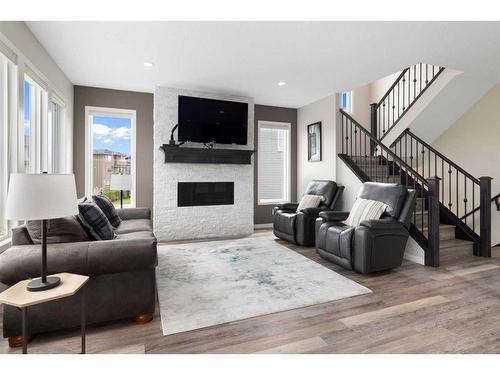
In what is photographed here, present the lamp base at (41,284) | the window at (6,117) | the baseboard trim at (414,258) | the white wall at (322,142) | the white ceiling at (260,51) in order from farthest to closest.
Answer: the white wall at (322,142) → the baseboard trim at (414,258) → the white ceiling at (260,51) → the window at (6,117) → the lamp base at (41,284)

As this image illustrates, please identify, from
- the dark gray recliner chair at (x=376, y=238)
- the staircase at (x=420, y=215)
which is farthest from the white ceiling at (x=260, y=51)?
the dark gray recliner chair at (x=376, y=238)

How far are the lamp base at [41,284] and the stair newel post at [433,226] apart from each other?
386cm

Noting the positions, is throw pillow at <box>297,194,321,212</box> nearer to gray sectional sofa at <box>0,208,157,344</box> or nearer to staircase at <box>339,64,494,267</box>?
staircase at <box>339,64,494,267</box>

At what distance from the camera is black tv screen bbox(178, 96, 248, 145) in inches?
197

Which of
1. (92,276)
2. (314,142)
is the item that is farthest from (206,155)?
(92,276)

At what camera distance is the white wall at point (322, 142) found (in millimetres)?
5352

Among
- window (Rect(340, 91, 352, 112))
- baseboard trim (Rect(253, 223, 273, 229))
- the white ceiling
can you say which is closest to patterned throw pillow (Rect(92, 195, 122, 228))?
the white ceiling

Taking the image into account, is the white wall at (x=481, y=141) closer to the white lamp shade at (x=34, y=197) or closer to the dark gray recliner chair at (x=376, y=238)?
the dark gray recliner chair at (x=376, y=238)

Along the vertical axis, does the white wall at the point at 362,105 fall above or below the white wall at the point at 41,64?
above

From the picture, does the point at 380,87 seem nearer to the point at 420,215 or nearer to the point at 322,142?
the point at 322,142

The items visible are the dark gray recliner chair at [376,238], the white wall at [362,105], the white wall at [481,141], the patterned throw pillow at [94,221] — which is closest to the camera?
the patterned throw pillow at [94,221]

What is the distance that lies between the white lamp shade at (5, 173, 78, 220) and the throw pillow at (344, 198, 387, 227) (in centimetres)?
309

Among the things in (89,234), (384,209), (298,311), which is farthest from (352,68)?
(89,234)

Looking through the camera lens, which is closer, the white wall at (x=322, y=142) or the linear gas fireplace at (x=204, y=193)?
the linear gas fireplace at (x=204, y=193)
